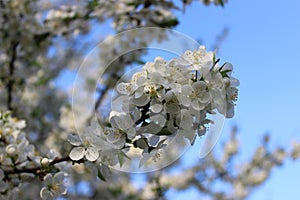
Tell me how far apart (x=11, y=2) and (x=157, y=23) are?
117 cm

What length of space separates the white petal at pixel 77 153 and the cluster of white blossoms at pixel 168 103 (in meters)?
0.08

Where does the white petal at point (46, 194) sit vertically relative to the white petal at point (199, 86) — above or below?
below

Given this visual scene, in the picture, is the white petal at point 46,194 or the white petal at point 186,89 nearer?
the white petal at point 186,89

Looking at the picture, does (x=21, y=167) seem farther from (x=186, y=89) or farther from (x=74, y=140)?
(x=186, y=89)

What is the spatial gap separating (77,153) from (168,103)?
1.28ft

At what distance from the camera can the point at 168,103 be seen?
4.40 ft

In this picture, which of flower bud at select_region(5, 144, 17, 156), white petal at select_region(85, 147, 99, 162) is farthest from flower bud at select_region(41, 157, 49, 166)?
white petal at select_region(85, 147, 99, 162)

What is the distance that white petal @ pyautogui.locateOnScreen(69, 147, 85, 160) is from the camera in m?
1.52

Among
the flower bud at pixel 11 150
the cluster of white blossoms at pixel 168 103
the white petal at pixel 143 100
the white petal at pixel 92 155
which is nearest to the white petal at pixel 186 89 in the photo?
the cluster of white blossoms at pixel 168 103

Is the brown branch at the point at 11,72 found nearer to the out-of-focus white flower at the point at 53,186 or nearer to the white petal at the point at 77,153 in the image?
the out-of-focus white flower at the point at 53,186

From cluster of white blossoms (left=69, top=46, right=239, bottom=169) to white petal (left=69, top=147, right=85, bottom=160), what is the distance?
3.1 inches

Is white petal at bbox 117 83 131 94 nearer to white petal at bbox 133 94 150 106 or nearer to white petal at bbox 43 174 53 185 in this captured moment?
white petal at bbox 133 94 150 106

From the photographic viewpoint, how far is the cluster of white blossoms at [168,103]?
134 cm

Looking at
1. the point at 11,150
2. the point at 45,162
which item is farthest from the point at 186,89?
the point at 11,150
